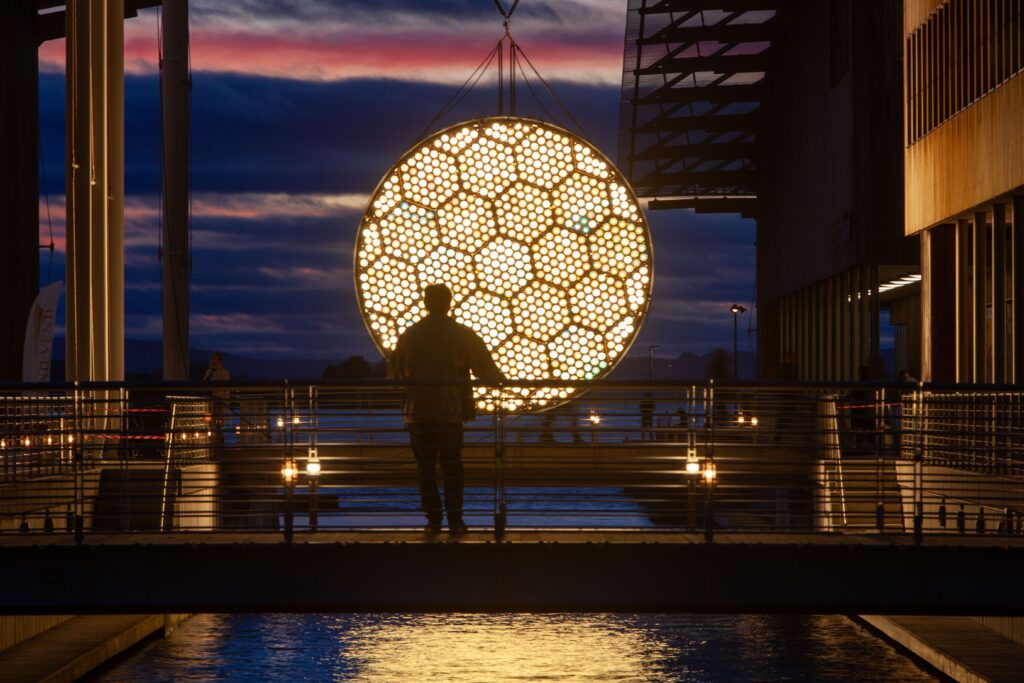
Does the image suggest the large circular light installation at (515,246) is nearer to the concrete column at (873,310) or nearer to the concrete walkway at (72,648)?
the concrete walkway at (72,648)

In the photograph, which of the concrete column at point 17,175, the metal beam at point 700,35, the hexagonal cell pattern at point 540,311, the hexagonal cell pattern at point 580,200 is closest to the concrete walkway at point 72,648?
the hexagonal cell pattern at point 540,311

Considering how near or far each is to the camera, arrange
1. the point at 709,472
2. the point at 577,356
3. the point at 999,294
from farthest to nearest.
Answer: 1. the point at 999,294
2. the point at 577,356
3. the point at 709,472

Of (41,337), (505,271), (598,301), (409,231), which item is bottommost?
(41,337)

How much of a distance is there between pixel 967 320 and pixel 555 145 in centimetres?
1174

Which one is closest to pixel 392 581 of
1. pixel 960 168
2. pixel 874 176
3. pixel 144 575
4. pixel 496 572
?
pixel 496 572

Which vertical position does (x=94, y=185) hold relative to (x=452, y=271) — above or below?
above

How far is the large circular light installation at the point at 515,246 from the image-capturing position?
56.9 feet

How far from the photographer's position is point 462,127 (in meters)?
17.6

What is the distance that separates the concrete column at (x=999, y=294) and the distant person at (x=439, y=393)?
13883 mm

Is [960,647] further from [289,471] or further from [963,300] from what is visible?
[963,300]

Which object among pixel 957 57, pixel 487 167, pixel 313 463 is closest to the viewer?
pixel 313 463

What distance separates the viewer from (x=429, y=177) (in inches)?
691

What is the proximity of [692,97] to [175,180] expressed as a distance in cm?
2555

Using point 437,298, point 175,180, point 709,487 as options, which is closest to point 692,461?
point 709,487
